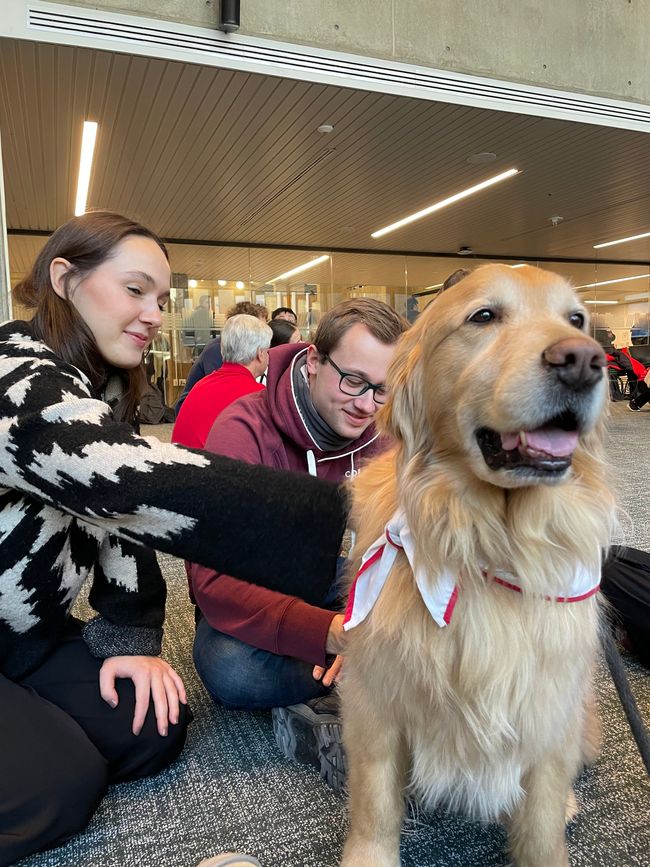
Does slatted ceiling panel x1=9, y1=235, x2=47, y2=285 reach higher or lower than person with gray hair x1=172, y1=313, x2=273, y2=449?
higher

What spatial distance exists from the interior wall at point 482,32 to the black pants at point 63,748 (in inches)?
172

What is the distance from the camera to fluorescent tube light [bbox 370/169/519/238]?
25.9 ft

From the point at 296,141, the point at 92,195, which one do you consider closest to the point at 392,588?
the point at 296,141

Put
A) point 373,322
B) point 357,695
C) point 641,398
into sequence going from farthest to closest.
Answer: point 641,398
point 373,322
point 357,695

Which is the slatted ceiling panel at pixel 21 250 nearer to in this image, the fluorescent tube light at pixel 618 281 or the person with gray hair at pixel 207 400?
the person with gray hair at pixel 207 400

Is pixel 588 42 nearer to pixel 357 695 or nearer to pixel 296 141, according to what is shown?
pixel 296 141

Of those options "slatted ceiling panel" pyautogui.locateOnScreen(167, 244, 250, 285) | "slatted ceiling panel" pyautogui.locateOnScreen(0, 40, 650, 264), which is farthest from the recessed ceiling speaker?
"slatted ceiling panel" pyautogui.locateOnScreen(167, 244, 250, 285)

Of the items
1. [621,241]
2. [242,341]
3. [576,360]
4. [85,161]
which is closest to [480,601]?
[576,360]

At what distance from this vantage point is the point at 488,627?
1.06 meters

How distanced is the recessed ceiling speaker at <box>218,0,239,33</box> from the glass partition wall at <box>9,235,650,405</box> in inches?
239

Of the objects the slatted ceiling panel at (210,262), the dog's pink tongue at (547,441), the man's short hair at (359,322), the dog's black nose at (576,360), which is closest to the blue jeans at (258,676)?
the man's short hair at (359,322)

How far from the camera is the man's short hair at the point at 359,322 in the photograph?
1712mm

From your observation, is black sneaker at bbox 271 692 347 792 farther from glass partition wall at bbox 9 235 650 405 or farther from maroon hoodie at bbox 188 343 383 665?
glass partition wall at bbox 9 235 650 405

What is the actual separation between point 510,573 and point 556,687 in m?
0.21
